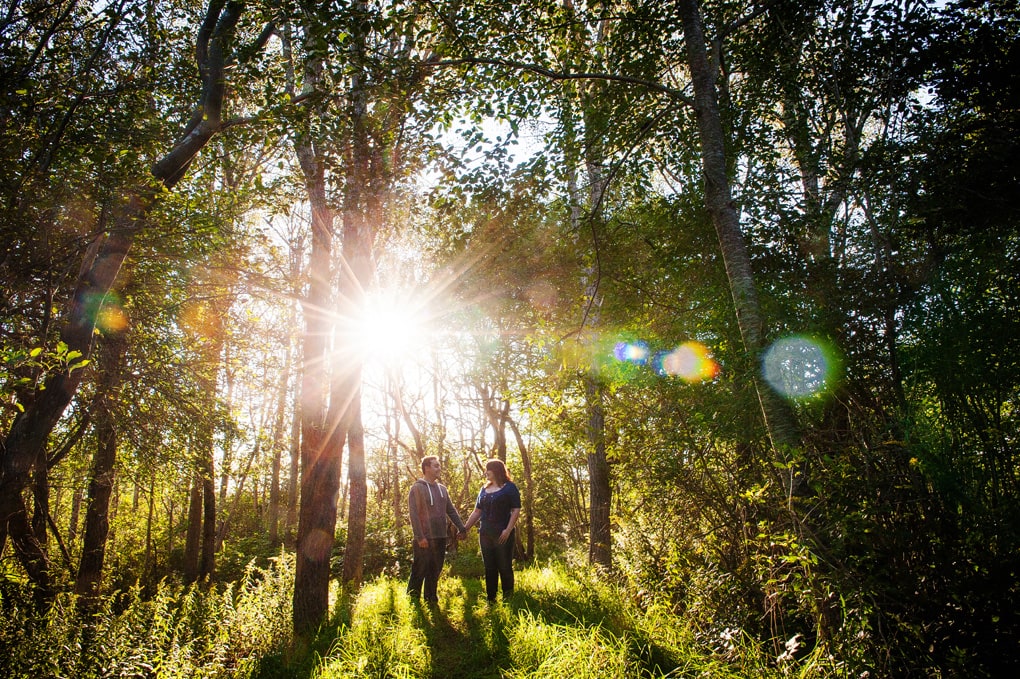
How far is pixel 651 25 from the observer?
489 centimetres

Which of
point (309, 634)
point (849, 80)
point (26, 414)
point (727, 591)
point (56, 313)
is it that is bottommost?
point (309, 634)

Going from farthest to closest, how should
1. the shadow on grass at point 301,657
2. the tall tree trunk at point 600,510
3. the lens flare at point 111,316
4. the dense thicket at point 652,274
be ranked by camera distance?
the tall tree trunk at point 600,510
the lens flare at point 111,316
the shadow on grass at point 301,657
the dense thicket at point 652,274

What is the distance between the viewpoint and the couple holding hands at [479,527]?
6.07m

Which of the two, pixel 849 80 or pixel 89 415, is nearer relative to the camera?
pixel 849 80

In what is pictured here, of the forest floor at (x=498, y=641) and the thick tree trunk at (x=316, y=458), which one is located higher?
the thick tree trunk at (x=316, y=458)

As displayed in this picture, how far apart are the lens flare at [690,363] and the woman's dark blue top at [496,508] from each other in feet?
8.30

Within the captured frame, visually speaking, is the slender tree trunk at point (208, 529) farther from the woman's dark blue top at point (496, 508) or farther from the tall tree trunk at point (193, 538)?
the woman's dark blue top at point (496, 508)

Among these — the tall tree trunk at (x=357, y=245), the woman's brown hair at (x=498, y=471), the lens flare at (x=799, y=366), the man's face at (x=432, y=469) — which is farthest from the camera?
the man's face at (x=432, y=469)

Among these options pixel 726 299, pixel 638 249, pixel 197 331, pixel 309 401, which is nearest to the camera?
pixel 726 299

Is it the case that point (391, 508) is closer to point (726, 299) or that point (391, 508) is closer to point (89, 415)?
point (89, 415)

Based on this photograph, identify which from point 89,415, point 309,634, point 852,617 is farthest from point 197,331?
point 852,617

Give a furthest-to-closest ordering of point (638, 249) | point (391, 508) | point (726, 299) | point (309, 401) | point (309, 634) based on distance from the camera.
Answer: point (391, 508), point (309, 401), point (638, 249), point (309, 634), point (726, 299)

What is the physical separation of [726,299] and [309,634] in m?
5.86

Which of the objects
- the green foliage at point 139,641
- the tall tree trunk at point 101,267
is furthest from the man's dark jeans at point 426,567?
the tall tree trunk at point 101,267
